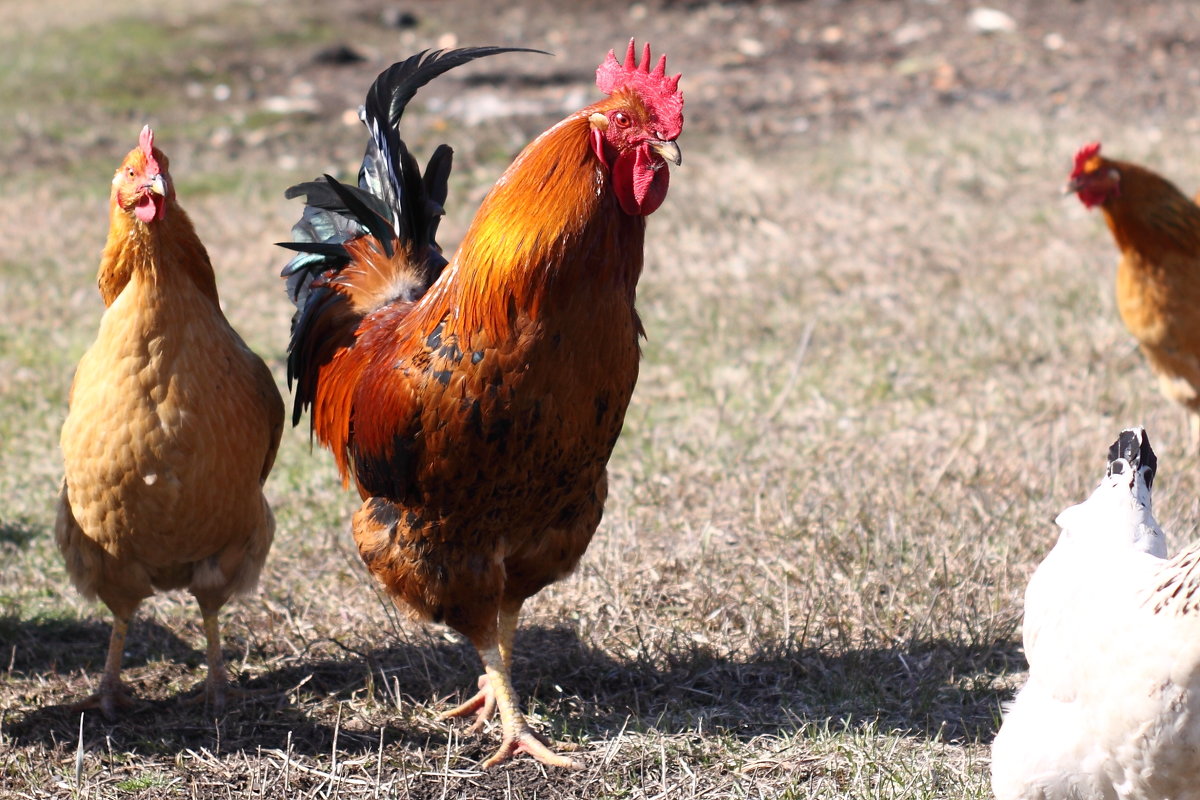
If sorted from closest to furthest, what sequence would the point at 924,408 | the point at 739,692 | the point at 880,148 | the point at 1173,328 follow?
the point at 739,692, the point at 1173,328, the point at 924,408, the point at 880,148

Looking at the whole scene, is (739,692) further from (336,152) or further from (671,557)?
(336,152)

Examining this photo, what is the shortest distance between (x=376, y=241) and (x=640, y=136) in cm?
129

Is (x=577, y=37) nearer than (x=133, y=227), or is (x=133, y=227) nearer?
(x=133, y=227)

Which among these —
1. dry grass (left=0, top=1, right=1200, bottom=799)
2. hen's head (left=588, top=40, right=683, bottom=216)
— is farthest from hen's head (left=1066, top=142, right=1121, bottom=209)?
hen's head (left=588, top=40, right=683, bottom=216)

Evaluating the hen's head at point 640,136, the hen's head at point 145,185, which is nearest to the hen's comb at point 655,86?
the hen's head at point 640,136

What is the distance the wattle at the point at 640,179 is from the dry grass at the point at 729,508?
1.46 meters

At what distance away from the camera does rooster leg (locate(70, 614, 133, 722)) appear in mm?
3785

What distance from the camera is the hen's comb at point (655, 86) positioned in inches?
127

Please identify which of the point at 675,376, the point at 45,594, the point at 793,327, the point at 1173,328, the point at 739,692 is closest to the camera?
the point at 739,692

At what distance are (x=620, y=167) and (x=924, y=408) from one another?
124 inches

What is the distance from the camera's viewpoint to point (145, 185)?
11.4ft

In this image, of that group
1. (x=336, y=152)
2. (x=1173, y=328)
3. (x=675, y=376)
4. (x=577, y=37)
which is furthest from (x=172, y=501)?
(x=577, y=37)

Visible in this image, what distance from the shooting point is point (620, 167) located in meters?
3.30

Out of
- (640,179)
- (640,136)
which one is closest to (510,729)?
(640,179)
